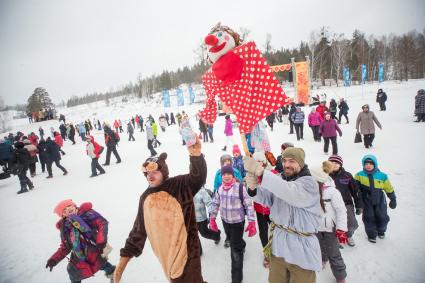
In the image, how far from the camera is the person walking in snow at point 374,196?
3584mm

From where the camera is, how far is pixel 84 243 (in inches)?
119

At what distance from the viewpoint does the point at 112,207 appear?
6.36 metres

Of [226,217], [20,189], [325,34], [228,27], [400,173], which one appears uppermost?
[325,34]

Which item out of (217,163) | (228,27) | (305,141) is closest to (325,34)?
(305,141)

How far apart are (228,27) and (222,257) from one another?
3.69 m

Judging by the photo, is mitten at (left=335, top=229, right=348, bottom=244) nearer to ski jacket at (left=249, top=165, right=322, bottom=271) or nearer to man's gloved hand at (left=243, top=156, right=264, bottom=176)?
ski jacket at (left=249, top=165, right=322, bottom=271)

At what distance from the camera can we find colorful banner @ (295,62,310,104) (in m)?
22.7

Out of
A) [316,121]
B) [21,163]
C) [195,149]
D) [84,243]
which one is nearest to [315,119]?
[316,121]

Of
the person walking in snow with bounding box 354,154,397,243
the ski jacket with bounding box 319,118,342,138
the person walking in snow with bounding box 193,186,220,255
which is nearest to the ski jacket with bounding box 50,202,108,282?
the person walking in snow with bounding box 193,186,220,255

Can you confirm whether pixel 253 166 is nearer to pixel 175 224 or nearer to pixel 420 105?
pixel 175 224

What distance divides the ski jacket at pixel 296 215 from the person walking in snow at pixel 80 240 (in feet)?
7.73

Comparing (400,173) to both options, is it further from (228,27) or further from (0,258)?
(0,258)

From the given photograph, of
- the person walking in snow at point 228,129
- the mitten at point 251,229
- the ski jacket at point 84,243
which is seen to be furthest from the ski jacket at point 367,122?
the ski jacket at point 84,243

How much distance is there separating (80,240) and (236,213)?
2.23 meters
